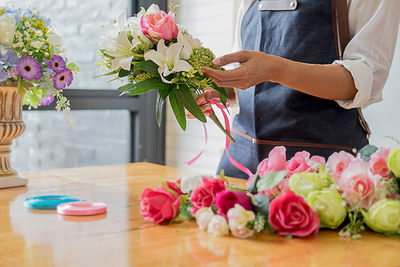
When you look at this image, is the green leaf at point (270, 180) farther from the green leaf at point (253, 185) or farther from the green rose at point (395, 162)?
the green rose at point (395, 162)

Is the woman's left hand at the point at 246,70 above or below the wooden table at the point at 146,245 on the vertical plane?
above

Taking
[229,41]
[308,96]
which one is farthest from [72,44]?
[308,96]

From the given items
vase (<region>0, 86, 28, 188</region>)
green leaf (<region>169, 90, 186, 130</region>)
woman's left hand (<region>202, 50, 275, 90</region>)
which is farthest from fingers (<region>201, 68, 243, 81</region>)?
vase (<region>0, 86, 28, 188</region>)

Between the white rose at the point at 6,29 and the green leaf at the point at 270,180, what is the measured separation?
3.17ft

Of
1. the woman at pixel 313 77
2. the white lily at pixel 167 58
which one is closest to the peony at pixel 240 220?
the white lily at pixel 167 58

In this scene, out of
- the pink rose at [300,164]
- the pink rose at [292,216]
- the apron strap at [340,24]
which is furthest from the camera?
the apron strap at [340,24]

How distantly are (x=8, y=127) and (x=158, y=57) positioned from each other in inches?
26.0

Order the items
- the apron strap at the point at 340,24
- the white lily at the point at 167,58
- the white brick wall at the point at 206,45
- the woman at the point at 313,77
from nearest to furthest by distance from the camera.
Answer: the white lily at the point at 167,58 → the woman at the point at 313,77 → the apron strap at the point at 340,24 → the white brick wall at the point at 206,45

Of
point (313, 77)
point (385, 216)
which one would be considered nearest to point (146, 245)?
point (385, 216)

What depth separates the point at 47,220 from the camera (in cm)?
132

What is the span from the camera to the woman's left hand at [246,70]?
5.50 feet

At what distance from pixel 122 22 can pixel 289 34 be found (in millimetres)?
826

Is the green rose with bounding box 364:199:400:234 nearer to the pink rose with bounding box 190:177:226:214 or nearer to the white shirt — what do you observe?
the pink rose with bounding box 190:177:226:214

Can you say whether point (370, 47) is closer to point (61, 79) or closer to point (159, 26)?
point (159, 26)
